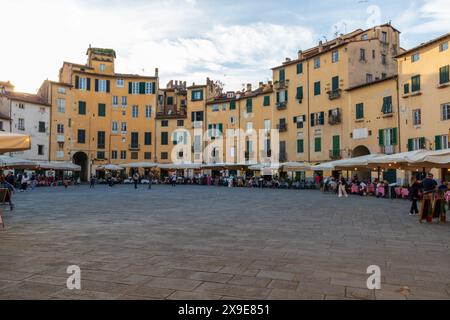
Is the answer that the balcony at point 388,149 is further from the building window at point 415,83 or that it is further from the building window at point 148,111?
the building window at point 148,111

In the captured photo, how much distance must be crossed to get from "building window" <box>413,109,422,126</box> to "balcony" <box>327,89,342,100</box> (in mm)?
8288

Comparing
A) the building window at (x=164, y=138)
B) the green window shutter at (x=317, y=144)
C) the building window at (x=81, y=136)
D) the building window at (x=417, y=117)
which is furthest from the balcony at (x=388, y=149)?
the building window at (x=81, y=136)

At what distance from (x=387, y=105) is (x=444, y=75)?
5098 millimetres

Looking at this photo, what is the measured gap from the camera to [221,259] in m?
5.85

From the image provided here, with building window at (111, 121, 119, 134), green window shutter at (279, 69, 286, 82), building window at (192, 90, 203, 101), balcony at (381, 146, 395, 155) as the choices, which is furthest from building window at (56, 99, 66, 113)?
balcony at (381, 146, 395, 155)

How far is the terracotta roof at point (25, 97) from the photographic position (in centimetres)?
4150

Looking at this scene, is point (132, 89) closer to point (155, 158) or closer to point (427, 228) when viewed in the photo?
point (155, 158)

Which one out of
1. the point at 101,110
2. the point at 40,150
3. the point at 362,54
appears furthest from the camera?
the point at 101,110

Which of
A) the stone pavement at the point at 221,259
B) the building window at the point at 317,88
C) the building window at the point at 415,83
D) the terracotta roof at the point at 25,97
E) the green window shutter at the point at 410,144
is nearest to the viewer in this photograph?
the stone pavement at the point at 221,259

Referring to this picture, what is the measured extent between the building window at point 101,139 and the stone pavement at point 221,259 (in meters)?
41.5

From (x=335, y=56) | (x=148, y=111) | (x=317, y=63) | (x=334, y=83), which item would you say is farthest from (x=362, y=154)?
(x=148, y=111)

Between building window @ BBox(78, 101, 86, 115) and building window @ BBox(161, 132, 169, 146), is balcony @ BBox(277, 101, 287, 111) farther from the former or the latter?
building window @ BBox(78, 101, 86, 115)

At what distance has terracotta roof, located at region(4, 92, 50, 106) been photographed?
136 feet

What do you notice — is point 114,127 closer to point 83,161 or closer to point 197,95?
point 83,161
